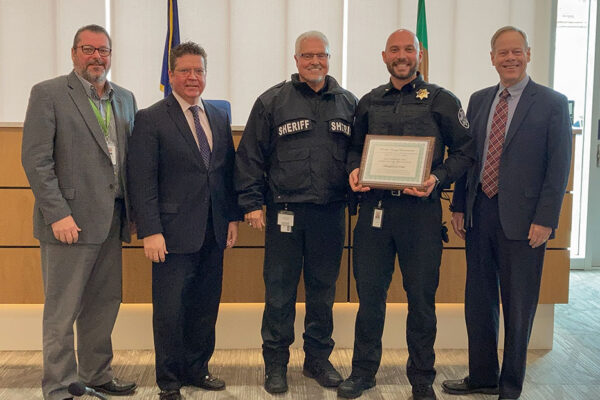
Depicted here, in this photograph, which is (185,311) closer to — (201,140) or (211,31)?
(201,140)

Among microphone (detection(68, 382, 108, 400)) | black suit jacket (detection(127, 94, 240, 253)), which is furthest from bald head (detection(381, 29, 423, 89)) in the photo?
microphone (detection(68, 382, 108, 400))

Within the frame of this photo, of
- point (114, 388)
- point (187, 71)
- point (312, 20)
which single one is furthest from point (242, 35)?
point (114, 388)

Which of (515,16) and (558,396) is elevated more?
(515,16)

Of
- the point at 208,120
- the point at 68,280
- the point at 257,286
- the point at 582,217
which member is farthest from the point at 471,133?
the point at 582,217

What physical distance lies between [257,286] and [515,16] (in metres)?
3.90

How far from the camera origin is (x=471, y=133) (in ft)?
8.55

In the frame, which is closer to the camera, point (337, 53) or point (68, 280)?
point (68, 280)

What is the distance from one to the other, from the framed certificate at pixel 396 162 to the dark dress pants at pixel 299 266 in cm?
30


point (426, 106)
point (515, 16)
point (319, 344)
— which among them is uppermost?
point (515, 16)

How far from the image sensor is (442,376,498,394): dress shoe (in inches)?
106

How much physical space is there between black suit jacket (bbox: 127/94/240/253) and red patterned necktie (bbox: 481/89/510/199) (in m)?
1.23

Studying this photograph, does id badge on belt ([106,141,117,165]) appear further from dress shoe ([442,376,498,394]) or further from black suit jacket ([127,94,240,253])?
dress shoe ([442,376,498,394])

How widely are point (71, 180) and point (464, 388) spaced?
208 cm

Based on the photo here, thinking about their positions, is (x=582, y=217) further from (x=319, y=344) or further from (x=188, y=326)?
(x=188, y=326)
